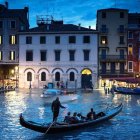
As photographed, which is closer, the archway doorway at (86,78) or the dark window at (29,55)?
the archway doorway at (86,78)

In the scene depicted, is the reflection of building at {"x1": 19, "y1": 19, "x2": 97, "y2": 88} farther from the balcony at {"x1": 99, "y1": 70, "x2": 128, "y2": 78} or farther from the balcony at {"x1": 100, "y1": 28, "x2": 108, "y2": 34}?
the balcony at {"x1": 100, "y1": 28, "x2": 108, "y2": 34}

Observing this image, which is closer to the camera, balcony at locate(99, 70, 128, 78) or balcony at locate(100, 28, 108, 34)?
balcony at locate(99, 70, 128, 78)

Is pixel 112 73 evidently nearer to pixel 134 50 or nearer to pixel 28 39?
pixel 134 50

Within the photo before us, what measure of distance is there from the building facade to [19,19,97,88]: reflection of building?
2.17 metres

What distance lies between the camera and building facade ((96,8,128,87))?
73312 mm

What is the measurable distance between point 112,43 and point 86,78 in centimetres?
817

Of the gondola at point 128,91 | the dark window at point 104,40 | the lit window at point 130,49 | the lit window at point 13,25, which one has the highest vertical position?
the lit window at point 13,25

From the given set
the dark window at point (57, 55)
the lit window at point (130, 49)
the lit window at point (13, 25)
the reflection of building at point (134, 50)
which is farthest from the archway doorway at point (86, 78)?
the lit window at point (13, 25)

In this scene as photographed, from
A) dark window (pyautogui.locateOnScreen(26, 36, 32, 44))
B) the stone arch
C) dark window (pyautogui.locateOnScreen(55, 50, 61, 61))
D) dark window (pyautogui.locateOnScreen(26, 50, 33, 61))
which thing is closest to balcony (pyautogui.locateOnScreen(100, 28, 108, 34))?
the stone arch

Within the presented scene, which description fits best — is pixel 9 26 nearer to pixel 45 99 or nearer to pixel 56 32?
pixel 56 32

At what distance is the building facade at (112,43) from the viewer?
73.3 metres

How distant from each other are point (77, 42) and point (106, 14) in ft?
27.6

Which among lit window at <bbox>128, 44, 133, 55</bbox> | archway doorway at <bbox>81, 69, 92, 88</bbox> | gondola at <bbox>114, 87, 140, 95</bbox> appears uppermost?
lit window at <bbox>128, 44, 133, 55</bbox>

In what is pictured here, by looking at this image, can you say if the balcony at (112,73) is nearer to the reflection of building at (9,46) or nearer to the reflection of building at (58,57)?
the reflection of building at (58,57)
